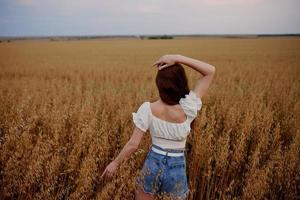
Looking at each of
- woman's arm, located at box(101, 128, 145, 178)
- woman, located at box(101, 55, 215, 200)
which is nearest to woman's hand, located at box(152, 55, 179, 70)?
woman, located at box(101, 55, 215, 200)

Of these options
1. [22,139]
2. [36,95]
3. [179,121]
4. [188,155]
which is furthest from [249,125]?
[36,95]

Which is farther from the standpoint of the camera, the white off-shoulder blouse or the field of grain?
the field of grain

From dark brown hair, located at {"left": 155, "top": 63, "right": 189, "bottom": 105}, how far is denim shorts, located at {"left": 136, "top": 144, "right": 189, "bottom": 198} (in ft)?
1.20

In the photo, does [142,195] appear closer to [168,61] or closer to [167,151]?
[167,151]

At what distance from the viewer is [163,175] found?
2.39 m

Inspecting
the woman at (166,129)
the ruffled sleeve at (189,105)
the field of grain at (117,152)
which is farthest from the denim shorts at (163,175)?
the ruffled sleeve at (189,105)

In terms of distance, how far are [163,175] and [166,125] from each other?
0.34m

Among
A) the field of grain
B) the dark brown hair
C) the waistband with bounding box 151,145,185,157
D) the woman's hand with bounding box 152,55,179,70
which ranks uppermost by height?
the woman's hand with bounding box 152,55,179,70

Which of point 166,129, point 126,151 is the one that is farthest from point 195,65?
point 126,151

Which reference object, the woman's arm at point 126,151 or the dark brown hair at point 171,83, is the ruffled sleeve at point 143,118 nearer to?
the woman's arm at point 126,151

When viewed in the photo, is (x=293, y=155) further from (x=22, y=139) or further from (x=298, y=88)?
(x=298, y=88)

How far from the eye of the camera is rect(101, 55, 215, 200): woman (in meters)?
2.31

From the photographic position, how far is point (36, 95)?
711 centimetres

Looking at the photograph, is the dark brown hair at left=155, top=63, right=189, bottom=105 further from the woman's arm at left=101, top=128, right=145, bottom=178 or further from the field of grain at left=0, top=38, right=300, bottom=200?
the field of grain at left=0, top=38, right=300, bottom=200
